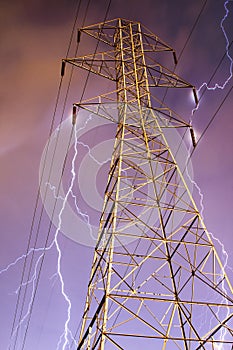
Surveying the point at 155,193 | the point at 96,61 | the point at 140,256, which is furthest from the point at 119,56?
the point at 140,256

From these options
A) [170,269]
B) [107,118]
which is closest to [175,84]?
[107,118]

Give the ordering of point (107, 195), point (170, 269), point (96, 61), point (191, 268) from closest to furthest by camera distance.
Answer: point (170, 269) < point (191, 268) < point (107, 195) < point (96, 61)

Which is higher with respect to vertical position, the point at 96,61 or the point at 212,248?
the point at 96,61

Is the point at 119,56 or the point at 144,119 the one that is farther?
the point at 119,56

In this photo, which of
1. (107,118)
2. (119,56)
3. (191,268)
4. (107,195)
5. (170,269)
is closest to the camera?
(170,269)

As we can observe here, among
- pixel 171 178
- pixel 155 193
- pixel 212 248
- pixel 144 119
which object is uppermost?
pixel 144 119

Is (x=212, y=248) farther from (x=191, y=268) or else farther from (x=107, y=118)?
(x=107, y=118)

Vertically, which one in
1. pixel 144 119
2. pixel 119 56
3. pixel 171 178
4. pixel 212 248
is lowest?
pixel 212 248

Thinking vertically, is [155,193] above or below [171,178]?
below

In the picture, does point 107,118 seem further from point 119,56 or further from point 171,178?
point 119,56
